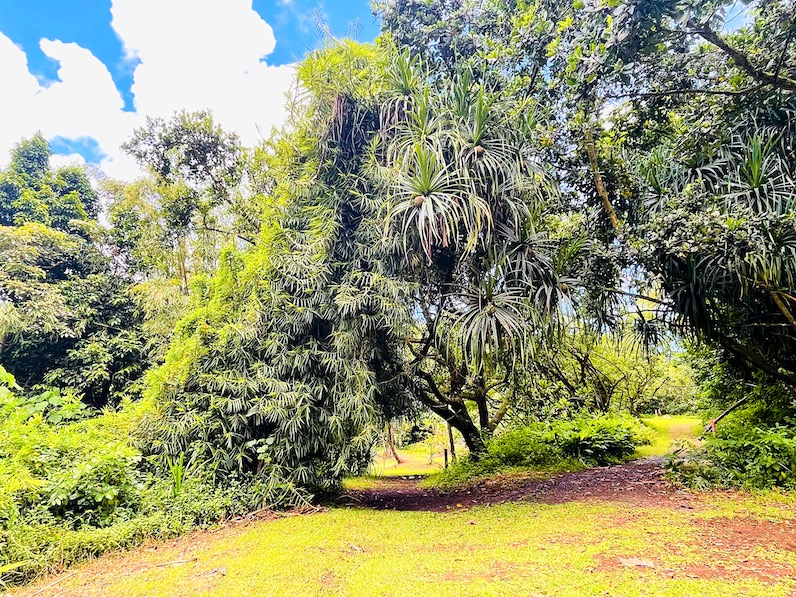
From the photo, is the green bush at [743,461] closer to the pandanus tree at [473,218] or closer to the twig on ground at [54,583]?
the pandanus tree at [473,218]

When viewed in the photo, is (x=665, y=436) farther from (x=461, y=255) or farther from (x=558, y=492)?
(x=461, y=255)

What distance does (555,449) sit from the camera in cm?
796

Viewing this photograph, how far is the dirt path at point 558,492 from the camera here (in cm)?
484

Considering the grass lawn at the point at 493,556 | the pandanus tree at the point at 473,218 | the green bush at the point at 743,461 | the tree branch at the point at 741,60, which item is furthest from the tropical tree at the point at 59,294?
the tree branch at the point at 741,60

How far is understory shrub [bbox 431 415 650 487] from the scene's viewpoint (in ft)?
25.5

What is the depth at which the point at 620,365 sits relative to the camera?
1187cm

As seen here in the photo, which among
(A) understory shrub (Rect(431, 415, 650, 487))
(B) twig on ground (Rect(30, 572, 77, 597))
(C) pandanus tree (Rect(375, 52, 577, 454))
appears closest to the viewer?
(B) twig on ground (Rect(30, 572, 77, 597))

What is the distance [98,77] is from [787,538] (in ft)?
39.3

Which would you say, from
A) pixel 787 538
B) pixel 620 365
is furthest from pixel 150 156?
pixel 620 365

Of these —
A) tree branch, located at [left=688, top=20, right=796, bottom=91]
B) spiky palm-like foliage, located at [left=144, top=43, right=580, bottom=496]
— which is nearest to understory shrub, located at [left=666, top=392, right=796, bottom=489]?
spiky palm-like foliage, located at [left=144, top=43, right=580, bottom=496]

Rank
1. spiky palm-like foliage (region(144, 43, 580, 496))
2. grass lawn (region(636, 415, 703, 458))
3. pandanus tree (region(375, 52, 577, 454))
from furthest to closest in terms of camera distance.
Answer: grass lawn (region(636, 415, 703, 458))
spiky palm-like foliage (region(144, 43, 580, 496))
pandanus tree (region(375, 52, 577, 454))

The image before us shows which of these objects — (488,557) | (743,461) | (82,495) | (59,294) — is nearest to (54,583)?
(82,495)

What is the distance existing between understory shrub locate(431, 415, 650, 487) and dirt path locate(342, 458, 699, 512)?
55cm

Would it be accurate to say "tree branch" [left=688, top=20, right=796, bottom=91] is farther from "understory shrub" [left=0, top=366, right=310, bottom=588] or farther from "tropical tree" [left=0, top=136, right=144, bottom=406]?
"tropical tree" [left=0, top=136, right=144, bottom=406]
